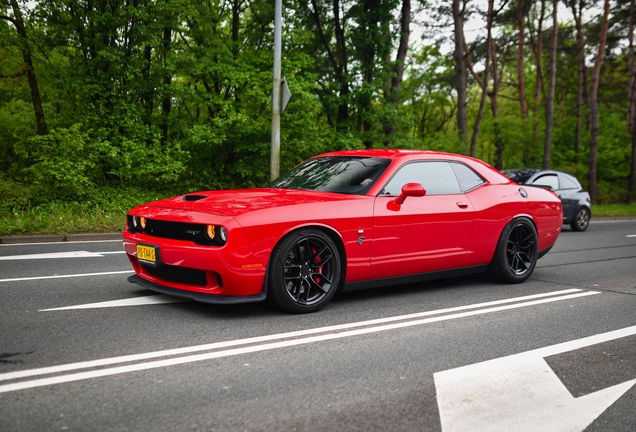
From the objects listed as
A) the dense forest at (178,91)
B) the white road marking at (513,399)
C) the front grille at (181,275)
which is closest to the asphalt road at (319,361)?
the white road marking at (513,399)

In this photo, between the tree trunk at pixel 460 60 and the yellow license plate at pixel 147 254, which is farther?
the tree trunk at pixel 460 60

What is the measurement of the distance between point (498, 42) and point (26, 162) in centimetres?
2718

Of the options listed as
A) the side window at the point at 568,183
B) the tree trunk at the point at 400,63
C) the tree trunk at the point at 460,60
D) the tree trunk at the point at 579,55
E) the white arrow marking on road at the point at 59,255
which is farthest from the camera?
the tree trunk at the point at 579,55

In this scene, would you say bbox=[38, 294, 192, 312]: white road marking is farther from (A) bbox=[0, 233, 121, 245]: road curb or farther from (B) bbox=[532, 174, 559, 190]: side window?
(B) bbox=[532, 174, 559, 190]: side window

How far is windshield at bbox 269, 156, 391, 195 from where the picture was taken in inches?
219

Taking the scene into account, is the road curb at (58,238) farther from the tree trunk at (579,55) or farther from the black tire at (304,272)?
the tree trunk at (579,55)

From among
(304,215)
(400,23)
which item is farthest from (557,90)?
(304,215)

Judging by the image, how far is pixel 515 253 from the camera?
6762 millimetres

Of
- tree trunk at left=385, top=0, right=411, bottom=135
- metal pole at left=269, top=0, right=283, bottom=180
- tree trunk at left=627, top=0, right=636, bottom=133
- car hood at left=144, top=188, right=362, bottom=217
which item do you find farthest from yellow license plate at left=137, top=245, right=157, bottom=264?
tree trunk at left=627, top=0, right=636, bottom=133

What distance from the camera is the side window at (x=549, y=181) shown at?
14.6 metres

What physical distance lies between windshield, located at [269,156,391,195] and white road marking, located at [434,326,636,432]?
7.38 ft

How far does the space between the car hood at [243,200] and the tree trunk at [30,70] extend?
501 inches

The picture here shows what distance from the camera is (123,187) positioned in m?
14.6

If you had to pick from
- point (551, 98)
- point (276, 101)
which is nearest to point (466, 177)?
point (276, 101)
